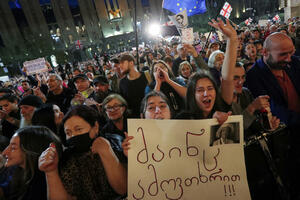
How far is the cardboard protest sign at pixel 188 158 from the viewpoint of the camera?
1.32 meters

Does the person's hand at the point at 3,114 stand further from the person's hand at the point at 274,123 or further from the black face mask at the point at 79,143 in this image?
the person's hand at the point at 274,123

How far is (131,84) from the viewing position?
117 inches

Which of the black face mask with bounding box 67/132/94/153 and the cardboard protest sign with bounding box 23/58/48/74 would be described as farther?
the cardboard protest sign with bounding box 23/58/48/74

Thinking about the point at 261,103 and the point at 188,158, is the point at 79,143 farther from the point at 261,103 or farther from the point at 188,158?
the point at 261,103

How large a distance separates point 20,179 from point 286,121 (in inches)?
102

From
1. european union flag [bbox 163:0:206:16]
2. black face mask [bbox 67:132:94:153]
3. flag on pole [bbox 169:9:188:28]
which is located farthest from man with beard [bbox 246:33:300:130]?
european union flag [bbox 163:0:206:16]

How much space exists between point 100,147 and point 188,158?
651 mm

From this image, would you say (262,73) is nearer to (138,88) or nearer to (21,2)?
(138,88)

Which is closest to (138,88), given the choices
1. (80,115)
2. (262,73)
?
(80,115)

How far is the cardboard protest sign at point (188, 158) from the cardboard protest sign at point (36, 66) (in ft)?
19.2

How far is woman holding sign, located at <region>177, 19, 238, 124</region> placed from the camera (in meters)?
1.65

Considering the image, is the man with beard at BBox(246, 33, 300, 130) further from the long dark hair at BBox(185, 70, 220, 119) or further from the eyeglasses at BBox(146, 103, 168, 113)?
the eyeglasses at BBox(146, 103, 168, 113)

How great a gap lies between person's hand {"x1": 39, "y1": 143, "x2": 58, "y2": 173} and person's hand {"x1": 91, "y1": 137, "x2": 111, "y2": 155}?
260mm

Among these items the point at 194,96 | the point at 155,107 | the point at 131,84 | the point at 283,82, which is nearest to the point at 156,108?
the point at 155,107
